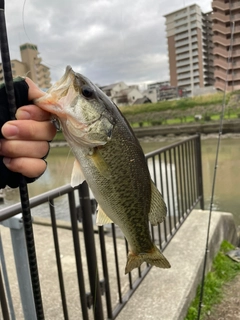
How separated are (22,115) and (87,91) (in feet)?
0.59

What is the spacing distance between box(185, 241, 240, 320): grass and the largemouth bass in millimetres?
1785

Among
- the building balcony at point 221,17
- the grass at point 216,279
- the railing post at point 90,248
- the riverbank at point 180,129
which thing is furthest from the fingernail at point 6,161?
the riverbank at point 180,129

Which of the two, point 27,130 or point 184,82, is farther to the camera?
point 184,82

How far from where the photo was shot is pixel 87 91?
81 centimetres

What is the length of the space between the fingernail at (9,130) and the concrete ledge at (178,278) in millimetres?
1865

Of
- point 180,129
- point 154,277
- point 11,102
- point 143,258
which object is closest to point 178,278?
point 154,277

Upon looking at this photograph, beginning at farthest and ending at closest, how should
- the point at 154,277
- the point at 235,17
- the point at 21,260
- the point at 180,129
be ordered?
the point at 180,129 < the point at 235,17 < the point at 154,277 < the point at 21,260

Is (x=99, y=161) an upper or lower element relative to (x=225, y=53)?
lower

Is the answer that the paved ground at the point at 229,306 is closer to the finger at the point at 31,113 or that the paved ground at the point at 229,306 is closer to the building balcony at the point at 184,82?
the finger at the point at 31,113

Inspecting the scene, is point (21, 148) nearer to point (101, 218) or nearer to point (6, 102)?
point (6, 102)

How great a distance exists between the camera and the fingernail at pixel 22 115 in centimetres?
77

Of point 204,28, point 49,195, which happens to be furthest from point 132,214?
point 204,28

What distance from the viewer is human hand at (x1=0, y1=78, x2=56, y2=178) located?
76 centimetres

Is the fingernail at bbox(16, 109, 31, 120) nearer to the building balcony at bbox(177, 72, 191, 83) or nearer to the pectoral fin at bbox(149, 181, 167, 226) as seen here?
the pectoral fin at bbox(149, 181, 167, 226)
